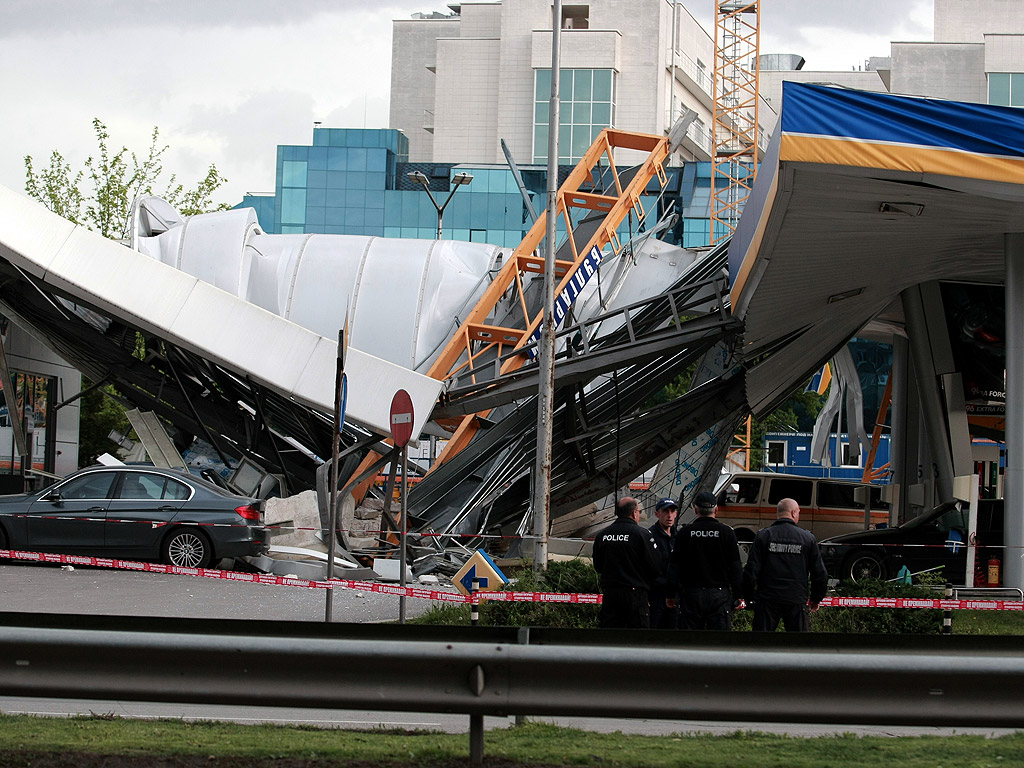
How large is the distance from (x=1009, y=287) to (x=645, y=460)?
9.25 meters

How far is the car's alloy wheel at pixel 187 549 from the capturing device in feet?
54.0

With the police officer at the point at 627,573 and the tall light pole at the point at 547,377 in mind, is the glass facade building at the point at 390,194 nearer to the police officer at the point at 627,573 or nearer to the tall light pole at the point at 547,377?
the tall light pole at the point at 547,377

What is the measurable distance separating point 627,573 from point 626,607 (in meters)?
0.25

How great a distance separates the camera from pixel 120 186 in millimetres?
38406

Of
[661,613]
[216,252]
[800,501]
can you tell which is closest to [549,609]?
[661,613]

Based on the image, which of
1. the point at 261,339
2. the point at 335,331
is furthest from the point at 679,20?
the point at 261,339

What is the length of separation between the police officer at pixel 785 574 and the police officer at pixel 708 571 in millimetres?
158

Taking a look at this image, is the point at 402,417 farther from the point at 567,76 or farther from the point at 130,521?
the point at 567,76

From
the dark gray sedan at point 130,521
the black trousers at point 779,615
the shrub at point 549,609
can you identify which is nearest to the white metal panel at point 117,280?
the dark gray sedan at point 130,521

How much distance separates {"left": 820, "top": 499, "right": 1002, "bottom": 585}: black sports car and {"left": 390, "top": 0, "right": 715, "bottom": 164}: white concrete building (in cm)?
6625

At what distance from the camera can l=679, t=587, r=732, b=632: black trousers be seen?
9.08 meters

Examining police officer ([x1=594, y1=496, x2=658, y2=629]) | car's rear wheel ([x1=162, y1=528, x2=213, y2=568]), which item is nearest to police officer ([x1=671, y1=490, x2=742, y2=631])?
police officer ([x1=594, y1=496, x2=658, y2=629])

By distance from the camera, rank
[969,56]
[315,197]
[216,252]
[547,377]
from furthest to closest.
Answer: [969,56], [315,197], [216,252], [547,377]

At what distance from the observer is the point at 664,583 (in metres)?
9.41
